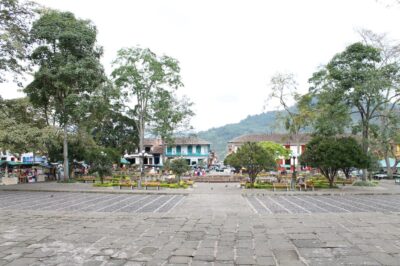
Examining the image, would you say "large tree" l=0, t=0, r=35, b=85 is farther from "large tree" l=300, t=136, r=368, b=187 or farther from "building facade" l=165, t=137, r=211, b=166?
"building facade" l=165, t=137, r=211, b=166

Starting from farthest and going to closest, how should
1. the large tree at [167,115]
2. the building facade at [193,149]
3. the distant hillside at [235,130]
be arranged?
the distant hillside at [235,130] → the building facade at [193,149] → the large tree at [167,115]

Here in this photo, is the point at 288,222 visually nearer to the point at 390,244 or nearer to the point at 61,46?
the point at 390,244

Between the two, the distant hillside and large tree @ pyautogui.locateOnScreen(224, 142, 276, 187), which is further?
the distant hillside

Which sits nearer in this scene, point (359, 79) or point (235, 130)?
point (359, 79)

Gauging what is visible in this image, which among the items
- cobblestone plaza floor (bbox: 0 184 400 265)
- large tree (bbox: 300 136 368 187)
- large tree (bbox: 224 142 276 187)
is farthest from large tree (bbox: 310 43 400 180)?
cobblestone plaza floor (bbox: 0 184 400 265)

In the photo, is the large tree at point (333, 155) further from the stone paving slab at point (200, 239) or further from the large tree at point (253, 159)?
the stone paving slab at point (200, 239)

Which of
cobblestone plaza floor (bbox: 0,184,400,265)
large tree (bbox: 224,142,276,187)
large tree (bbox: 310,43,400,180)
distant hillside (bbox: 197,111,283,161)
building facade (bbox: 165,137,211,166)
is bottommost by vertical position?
cobblestone plaza floor (bbox: 0,184,400,265)

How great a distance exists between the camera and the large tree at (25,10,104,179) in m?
24.2

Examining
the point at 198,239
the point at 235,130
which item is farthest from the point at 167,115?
the point at 235,130

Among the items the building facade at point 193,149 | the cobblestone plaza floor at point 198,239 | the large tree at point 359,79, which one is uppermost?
the large tree at point 359,79

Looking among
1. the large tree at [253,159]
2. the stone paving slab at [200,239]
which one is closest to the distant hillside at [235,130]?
the large tree at [253,159]

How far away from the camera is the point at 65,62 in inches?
981

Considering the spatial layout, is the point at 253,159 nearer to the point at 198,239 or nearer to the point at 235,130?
the point at 198,239

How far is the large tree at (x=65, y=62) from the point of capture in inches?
954
